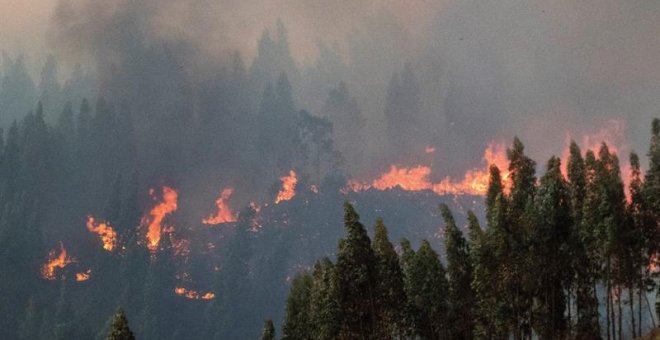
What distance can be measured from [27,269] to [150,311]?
4489cm

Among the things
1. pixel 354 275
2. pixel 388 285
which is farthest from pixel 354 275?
pixel 388 285

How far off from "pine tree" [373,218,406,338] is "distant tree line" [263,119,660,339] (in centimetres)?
10

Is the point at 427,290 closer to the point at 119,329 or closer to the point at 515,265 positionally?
the point at 515,265

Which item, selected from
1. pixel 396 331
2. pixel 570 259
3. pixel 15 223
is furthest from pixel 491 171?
pixel 15 223

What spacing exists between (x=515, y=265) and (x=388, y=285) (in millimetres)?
10989

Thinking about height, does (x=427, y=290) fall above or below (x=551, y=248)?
below

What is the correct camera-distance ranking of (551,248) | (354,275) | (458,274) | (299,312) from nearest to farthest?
(354,275), (551,248), (458,274), (299,312)

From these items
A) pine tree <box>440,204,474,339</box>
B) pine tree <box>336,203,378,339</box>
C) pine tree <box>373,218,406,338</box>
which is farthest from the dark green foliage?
pine tree <box>440,204,474,339</box>

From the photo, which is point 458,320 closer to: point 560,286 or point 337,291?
point 560,286

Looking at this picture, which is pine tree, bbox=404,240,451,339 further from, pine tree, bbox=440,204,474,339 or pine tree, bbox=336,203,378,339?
pine tree, bbox=336,203,378,339

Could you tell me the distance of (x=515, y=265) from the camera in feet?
141

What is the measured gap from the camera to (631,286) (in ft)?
154

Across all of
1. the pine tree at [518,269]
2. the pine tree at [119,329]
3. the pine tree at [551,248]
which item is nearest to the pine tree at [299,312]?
the pine tree at [119,329]

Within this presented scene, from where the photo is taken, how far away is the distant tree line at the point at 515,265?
42.5 metres
